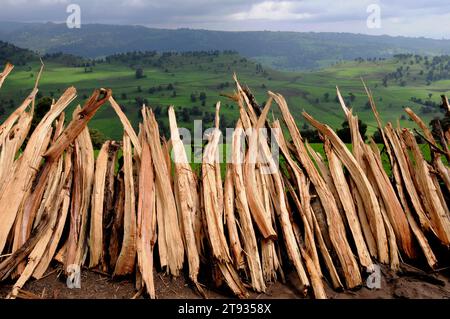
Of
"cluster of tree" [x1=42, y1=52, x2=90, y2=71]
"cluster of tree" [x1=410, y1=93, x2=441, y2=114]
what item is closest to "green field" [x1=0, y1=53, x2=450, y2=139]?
"cluster of tree" [x1=410, y1=93, x2=441, y2=114]

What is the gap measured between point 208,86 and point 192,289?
13807 centimetres

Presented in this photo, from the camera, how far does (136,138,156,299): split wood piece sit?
3439 mm

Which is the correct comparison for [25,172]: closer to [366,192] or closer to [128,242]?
[128,242]

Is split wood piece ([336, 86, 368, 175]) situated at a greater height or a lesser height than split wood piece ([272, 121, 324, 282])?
greater

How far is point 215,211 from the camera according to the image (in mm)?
3721

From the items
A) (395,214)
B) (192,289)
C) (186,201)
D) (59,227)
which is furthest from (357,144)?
(59,227)

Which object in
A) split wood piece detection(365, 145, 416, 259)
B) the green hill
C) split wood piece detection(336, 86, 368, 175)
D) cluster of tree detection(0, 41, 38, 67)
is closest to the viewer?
split wood piece detection(365, 145, 416, 259)

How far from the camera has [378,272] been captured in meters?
3.61

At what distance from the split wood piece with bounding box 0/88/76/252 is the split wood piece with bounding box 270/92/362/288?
235cm

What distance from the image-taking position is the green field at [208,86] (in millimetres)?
103312

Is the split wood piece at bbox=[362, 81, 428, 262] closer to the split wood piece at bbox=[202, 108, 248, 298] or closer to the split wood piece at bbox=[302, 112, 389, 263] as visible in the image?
the split wood piece at bbox=[302, 112, 389, 263]

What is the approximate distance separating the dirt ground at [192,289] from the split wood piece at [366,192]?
0.76 ft
